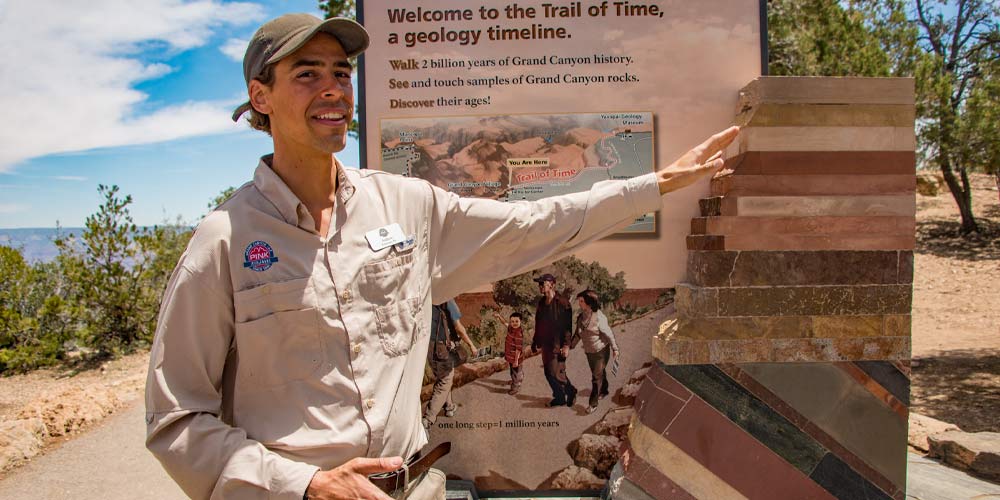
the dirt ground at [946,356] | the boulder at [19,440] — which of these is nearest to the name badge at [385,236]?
the boulder at [19,440]

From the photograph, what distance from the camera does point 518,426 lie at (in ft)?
11.5

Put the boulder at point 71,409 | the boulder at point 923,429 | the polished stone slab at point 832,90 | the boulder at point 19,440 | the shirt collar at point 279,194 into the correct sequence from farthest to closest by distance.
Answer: the boulder at point 71,409
the boulder at point 19,440
the boulder at point 923,429
the polished stone slab at point 832,90
the shirt collar at point 279,194

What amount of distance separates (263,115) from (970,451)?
4.60 metres

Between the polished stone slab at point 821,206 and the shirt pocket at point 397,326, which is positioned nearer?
the shirt pocket at point 397,326

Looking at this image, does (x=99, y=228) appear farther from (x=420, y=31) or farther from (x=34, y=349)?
(x=420, y=31)

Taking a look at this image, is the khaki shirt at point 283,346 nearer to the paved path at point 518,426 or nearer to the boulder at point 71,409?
the paved path at point 518,426

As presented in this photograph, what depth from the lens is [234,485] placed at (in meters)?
1.76

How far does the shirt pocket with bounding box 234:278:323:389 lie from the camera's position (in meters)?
1.87

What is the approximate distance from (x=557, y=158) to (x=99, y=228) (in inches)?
287

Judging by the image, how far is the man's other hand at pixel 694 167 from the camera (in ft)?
8.37

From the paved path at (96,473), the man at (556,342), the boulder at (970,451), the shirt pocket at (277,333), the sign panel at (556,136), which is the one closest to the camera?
the shirt pocket at (277,333)

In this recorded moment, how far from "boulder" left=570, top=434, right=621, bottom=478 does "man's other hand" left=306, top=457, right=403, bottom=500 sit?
181 cm

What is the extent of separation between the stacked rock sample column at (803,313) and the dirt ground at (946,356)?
3395mm

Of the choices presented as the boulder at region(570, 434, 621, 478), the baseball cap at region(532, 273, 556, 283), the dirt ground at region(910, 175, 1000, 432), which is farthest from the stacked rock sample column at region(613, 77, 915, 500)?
the dirt ground at region(910, 175, 1000, 432)
